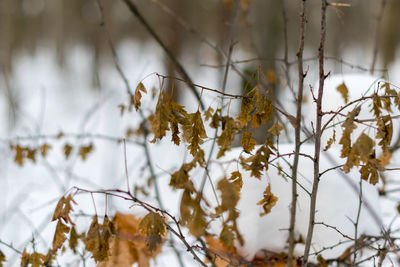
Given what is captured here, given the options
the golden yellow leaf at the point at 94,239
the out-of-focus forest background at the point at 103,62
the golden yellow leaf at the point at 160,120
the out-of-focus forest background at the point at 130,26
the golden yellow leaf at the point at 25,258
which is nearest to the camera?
the golden yellow leaf at the point at 160,120

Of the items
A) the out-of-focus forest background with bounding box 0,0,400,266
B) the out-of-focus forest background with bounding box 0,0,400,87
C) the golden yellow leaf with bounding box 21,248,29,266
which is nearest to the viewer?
the golden yellow leaf with bounding box 21,248,29,266

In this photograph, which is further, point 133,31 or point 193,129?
point 133,31

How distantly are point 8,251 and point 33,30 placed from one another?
1206 centimetres

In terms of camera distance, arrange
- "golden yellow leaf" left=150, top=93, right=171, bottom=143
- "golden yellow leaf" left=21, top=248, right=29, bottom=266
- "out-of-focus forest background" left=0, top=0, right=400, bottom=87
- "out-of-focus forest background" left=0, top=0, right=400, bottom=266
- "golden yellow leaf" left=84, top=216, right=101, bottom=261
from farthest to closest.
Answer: "out-of-focus forest background" left=0, top=0, right=400, bottom=87, "out-of-focus forest background" left=0, top=0, right=400, bottom=266, "golden yellow leaf" left=21, top=248, right=29, bottom=266, "golden yellow leaf" left=84, top=216, right=101, bottom=261, "golden yellow leaf" left=150, top=93, right=171, bottom=143

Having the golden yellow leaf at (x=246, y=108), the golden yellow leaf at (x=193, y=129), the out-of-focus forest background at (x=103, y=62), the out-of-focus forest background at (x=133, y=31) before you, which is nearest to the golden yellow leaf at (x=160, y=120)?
the golden yellow leaf at (x=193, y=129)

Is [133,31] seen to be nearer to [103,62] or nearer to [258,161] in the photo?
[103,62]

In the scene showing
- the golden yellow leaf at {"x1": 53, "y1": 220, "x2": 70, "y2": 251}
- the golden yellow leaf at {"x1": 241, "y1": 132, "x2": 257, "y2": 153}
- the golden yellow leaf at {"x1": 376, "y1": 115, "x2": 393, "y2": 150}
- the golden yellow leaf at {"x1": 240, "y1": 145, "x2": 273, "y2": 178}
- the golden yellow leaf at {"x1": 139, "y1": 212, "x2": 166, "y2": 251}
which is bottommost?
the golden yellow leaf at {"x1": 139, "y1": 212, "x2": 166, "y2": 251}

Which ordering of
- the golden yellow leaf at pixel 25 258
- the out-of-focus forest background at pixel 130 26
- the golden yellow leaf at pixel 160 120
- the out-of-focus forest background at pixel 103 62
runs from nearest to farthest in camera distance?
the golden yellow leaf at pixel 160 120
the golden yellow leaf at pixel 25 258
the out-of-focus forest background at pixel 103 62
the out-of-focus forest background at pixel 130 26

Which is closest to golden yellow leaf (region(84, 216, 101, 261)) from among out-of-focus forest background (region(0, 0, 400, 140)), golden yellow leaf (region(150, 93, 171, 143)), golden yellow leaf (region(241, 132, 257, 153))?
golden yellow leaf (region(150, 93, 171, 143))

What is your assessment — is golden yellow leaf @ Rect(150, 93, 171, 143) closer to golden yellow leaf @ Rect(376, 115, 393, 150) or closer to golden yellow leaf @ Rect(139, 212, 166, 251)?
golden yellow leaf @ Rect(139, 212, 166, 251)

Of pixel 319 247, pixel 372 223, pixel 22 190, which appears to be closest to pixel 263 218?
pixel 319 247

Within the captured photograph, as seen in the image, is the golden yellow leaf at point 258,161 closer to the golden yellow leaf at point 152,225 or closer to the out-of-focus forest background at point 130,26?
the golden yellow leaf at point 152,225

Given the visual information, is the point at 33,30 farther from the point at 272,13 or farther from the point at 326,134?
the point at 326,134

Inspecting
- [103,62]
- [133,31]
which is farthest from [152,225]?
[133,31]
